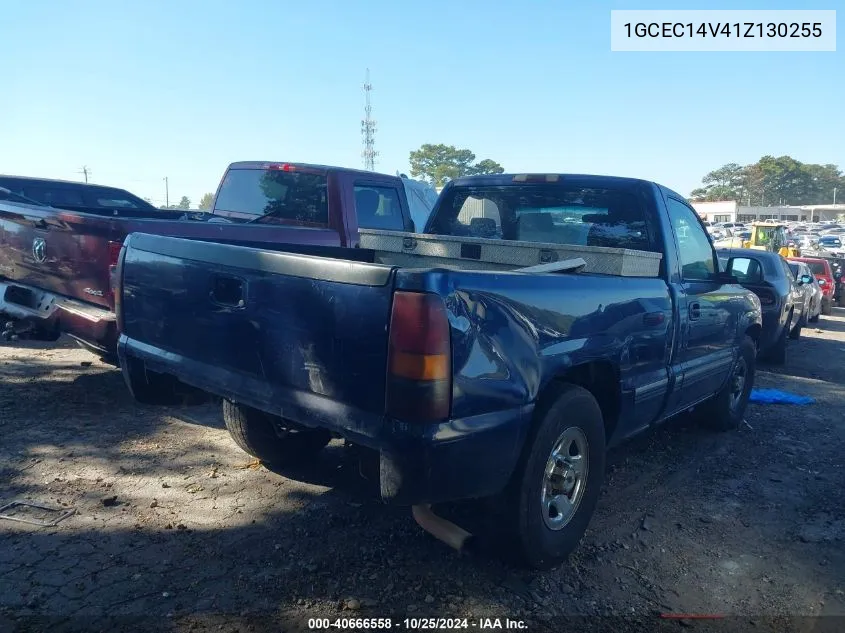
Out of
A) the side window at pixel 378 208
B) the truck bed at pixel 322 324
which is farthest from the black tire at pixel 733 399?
the side window at pixel 378 208

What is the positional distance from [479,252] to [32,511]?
2.94m

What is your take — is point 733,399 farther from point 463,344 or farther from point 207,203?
point 207,203

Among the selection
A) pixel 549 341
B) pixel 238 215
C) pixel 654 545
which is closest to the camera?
pixel 549 341

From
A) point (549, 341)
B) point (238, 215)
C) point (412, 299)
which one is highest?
point (238, 215)

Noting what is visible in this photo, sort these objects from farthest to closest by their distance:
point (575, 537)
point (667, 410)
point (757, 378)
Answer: point (757, 378) → point (667, 410) → point (575, 537)

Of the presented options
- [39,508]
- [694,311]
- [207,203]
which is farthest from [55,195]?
[207,203]

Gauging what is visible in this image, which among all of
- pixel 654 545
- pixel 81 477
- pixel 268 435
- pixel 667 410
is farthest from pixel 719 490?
pixel 81 477

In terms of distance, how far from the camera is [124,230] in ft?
15.1

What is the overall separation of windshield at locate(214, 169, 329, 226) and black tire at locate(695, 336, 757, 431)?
3964mm

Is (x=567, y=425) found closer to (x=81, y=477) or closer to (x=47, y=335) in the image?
(x=81, y=477)

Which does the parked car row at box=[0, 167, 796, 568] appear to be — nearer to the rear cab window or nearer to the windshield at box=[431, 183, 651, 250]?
the windshield at box=[431, 183, 651, 250]

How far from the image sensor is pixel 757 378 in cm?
846

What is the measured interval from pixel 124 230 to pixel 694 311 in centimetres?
391

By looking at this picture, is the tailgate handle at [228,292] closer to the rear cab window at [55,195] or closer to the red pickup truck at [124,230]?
the red pickup truck at [124,230]
